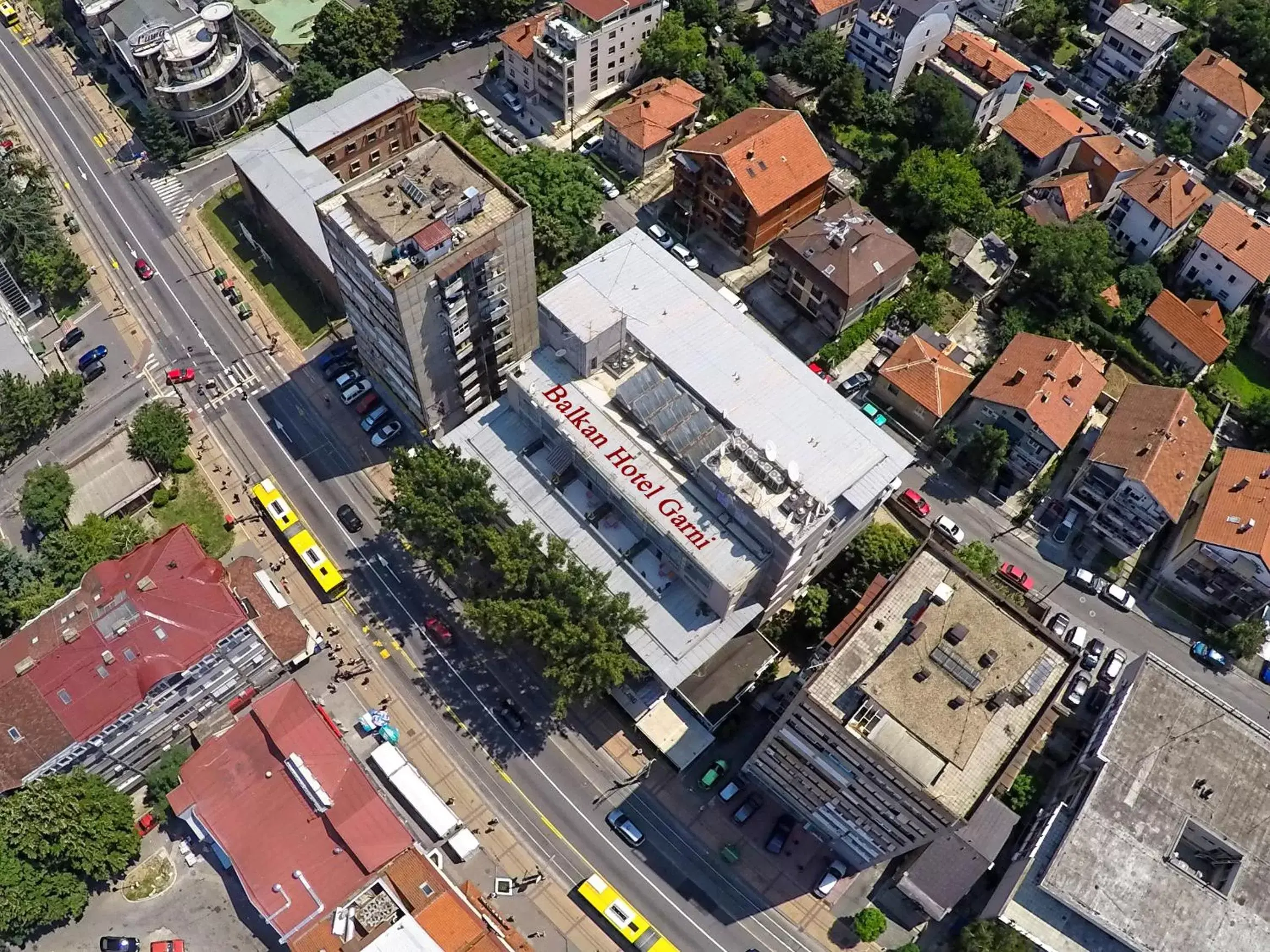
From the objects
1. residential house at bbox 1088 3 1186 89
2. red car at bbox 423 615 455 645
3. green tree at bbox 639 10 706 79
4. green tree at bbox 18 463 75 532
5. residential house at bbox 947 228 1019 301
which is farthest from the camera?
residential house at bbox 1088 3 1186 89

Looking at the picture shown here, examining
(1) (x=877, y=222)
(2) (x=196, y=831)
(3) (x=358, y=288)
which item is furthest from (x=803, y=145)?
(2) (x=196, y=831)

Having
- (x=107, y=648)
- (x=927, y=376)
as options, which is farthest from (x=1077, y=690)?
(x=107, y=648)

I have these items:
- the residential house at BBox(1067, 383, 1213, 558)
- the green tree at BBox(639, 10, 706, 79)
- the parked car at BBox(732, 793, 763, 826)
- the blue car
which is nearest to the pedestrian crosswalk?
the blue car

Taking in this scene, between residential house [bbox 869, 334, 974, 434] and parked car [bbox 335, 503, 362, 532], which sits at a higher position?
residential house [bbox 869, 334, 974, 434]

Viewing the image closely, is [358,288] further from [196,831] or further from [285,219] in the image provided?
[196,831]

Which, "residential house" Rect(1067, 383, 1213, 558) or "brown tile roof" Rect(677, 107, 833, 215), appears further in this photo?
"brown tile roof" Rect(677, 107, 833, 215)

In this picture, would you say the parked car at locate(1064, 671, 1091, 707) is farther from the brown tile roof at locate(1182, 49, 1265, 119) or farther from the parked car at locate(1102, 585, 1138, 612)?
the brown tile roof at locate(1182, 49, 1265, 119)

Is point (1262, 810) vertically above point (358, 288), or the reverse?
point (358, 288)

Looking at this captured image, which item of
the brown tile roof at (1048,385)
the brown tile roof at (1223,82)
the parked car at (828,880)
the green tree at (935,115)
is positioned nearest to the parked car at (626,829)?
the parked car at (828,880)
